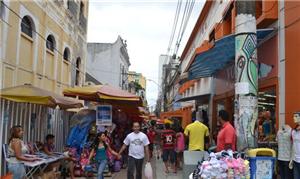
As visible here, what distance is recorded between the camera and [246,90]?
6945mm

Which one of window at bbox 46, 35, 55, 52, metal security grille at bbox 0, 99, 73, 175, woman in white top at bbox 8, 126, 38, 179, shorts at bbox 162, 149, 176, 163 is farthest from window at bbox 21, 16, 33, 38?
shorts at bbox 162, 149, 176, 163

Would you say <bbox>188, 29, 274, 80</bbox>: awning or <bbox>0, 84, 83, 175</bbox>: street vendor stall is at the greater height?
<bbox>188, 29, 274, 80</bbox>: awning

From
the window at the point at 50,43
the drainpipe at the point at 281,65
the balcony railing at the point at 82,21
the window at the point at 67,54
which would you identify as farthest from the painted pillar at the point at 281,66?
the balcony railing at the point at 82,21

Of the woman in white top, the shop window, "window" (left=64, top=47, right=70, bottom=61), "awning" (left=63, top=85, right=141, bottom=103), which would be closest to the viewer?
the woman in white top

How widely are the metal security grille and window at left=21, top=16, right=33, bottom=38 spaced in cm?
245

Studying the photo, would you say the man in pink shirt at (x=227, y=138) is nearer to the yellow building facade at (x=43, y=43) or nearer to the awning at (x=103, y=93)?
the awning at (x=103, y=93)

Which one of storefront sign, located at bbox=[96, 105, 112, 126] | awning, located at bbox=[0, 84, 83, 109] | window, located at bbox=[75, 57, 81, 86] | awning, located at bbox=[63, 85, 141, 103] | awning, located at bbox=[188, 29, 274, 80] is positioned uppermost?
window, located at bbox=[75, 57, 81, 86]

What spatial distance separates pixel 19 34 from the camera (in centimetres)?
1245

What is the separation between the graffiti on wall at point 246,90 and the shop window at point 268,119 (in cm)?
301

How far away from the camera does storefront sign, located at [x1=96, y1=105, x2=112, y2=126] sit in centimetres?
1316

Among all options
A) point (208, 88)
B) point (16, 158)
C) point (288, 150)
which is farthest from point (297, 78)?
point (208, 88)

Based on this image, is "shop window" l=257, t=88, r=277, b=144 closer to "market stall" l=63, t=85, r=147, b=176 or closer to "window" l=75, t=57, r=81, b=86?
"market stall" l=63, t=85, r=147, b=176

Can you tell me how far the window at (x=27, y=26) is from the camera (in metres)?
13.4

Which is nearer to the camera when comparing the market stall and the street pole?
the street pole
